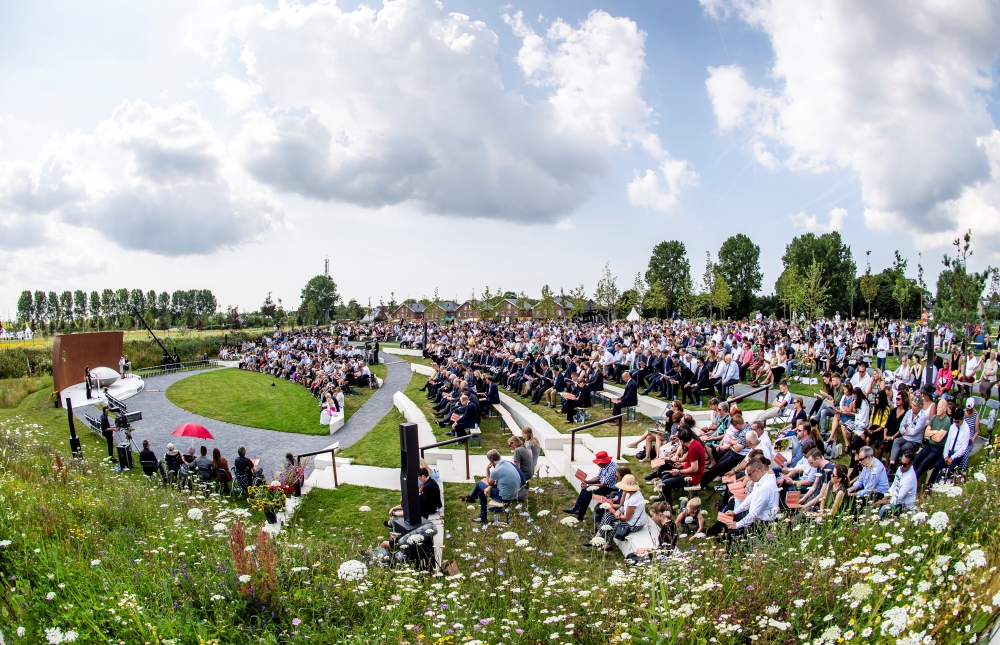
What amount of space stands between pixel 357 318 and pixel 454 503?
95.8m

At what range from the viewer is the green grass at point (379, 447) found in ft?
39.1

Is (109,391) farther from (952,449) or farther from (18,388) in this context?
(952,449)

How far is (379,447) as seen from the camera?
13.3 meters

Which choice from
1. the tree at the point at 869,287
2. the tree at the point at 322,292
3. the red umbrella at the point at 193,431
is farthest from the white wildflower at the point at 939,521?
the tree at the point at 322,292

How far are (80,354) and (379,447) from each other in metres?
20.2

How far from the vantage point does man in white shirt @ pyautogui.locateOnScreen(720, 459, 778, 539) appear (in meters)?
5.86

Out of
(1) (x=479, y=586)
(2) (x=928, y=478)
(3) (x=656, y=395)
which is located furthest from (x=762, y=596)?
(3) (x=656, y=395)

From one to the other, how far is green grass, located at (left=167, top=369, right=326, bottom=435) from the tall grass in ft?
20.4

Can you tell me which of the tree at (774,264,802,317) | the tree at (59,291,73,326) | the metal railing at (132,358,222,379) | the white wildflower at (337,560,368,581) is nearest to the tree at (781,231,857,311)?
the tree at (774,264,802,317)

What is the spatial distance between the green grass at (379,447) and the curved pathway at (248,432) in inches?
23.9

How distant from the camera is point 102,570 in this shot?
441cm

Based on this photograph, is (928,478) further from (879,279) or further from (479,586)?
(879,279)

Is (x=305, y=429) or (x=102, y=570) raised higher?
(x=102, y=570)

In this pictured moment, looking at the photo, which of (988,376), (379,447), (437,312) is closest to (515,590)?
(379,447)
